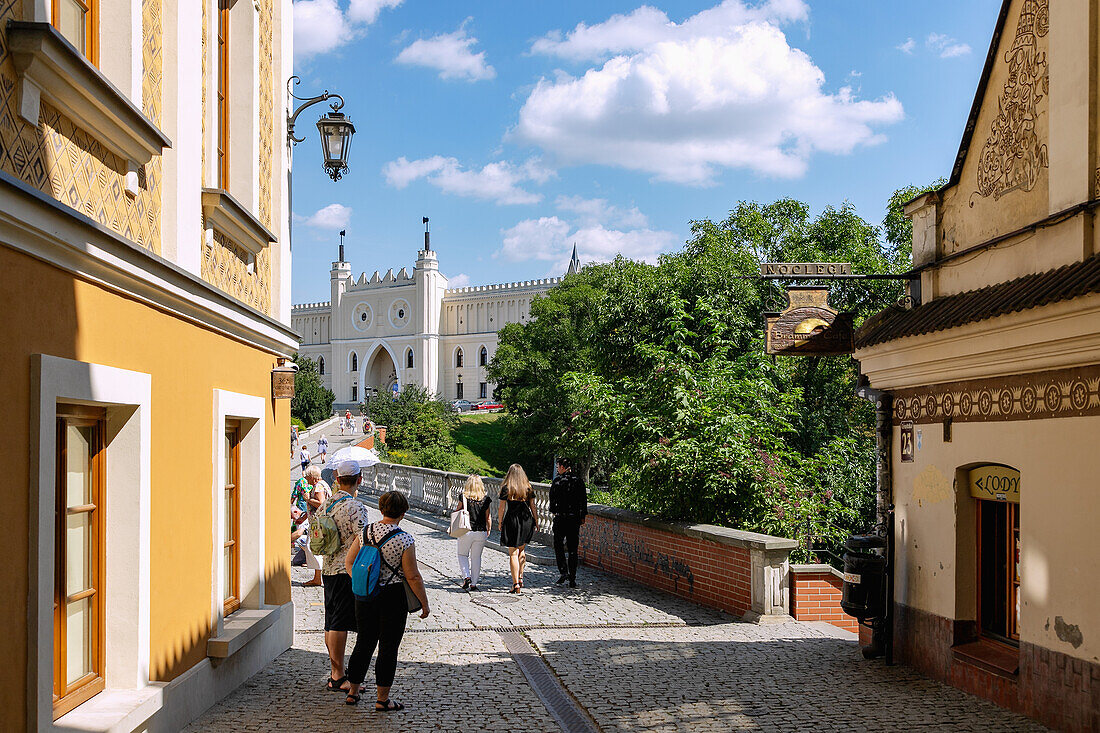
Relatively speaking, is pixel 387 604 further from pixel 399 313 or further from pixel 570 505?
pixel 399 313

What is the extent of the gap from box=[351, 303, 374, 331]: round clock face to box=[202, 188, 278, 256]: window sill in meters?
101

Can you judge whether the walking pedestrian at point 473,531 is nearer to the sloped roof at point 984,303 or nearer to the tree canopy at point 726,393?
the tree canopy at point 726,393

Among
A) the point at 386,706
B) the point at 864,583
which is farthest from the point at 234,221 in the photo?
the point at 864,583

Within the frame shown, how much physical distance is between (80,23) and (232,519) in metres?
4.52

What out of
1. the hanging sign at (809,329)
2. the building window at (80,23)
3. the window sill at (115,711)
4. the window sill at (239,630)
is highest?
the building window at (80,23)

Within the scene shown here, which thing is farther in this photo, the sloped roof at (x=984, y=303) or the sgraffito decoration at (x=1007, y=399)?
the sgraffito decoration at (x=1007, y=399)

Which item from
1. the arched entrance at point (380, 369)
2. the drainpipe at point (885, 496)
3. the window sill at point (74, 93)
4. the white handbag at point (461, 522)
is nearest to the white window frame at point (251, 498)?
the window sill at point (74, 93)

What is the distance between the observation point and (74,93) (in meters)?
4.64

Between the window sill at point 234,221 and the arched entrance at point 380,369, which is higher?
the arched entrance at point 380,369

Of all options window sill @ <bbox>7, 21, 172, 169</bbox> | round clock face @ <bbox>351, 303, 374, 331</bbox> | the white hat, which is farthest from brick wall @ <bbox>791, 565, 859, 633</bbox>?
round clock face @ <bbox>351, 303, 374, 331</bbox>

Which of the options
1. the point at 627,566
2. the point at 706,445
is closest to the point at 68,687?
the point at 706,445

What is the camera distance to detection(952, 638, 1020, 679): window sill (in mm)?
6973

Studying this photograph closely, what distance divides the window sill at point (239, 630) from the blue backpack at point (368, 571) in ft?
3.35

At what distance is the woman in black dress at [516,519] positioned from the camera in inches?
517
